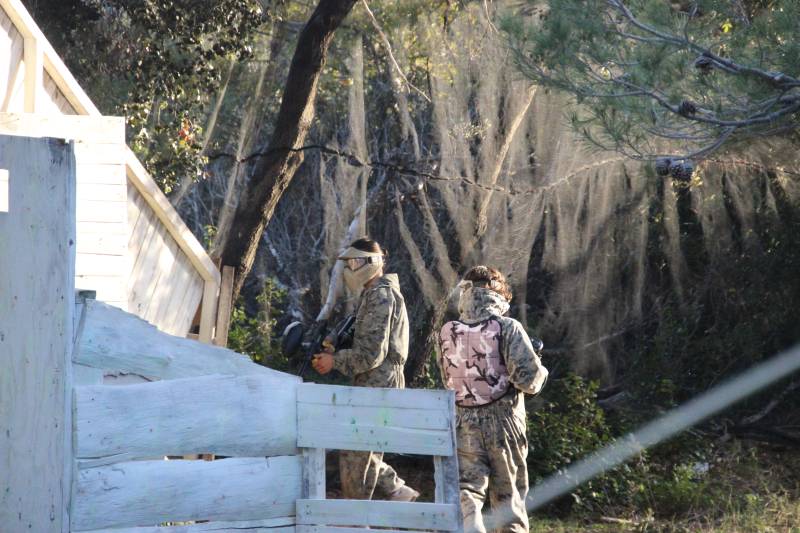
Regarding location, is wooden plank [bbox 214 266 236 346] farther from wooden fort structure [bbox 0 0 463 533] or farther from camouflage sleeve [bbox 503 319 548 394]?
wooden fort structure [bbox 0 0 463 533]

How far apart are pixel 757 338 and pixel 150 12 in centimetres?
670

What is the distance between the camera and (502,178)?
10.0 meters

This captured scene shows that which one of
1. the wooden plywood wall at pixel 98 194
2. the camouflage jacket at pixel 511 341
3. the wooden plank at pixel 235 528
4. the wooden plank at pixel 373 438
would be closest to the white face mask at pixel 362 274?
the camouflage jacket at pixel 511 341

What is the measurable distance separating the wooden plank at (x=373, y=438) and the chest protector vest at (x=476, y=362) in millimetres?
1633

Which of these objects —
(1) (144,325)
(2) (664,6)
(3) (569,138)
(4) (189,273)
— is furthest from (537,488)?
(1) (144,325)

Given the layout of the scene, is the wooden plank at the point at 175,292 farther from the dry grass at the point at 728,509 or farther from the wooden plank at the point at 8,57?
the dry grass at the point at 728,509

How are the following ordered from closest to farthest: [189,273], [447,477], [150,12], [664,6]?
[447,477] < [664,6] < [189,273] < [150,12]

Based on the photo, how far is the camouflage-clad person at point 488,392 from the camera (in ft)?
19.5

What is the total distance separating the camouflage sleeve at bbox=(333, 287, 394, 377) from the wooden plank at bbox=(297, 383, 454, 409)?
226 cm

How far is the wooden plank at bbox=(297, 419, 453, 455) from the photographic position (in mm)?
4293

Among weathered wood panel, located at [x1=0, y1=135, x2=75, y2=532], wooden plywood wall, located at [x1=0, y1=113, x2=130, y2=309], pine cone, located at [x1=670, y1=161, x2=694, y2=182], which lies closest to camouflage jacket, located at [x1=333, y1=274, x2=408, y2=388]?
wooden plywood wall, located at [x1=0, y1=113, x2=130, y2=309]

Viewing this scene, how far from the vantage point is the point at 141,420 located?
13.0 ft

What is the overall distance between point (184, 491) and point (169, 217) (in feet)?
10.8

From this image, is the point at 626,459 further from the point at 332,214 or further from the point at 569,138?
the point at 332,214
